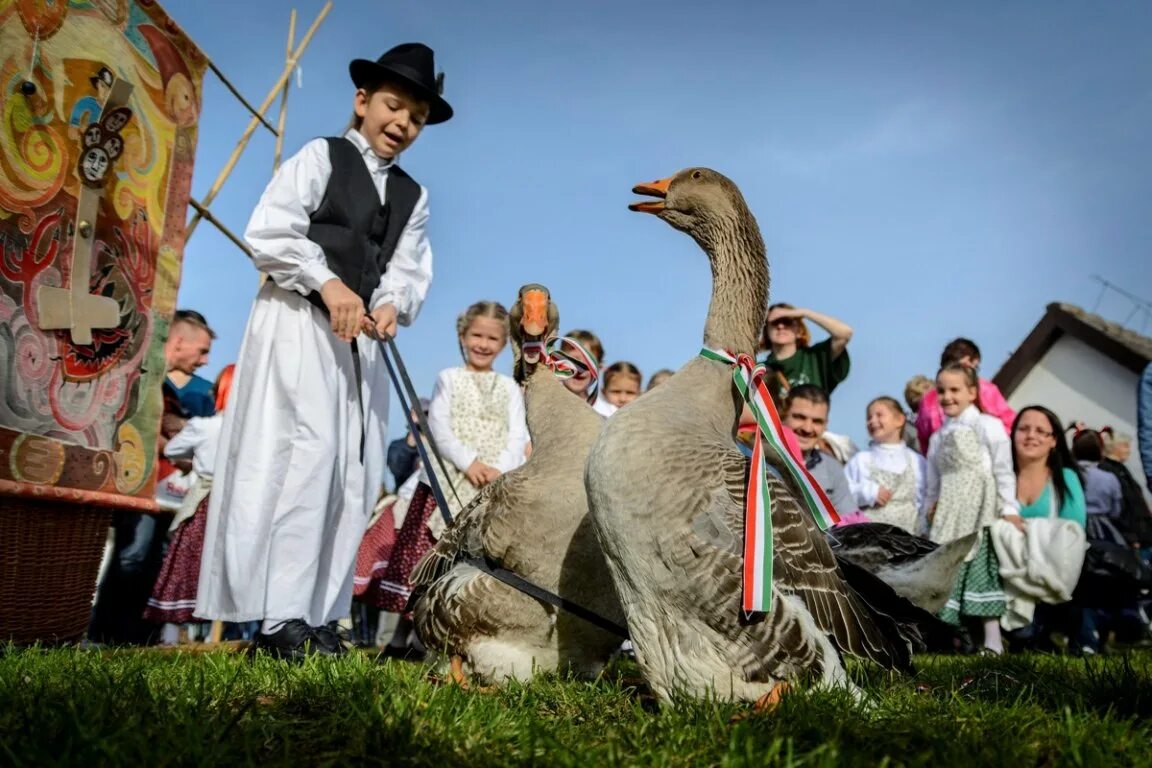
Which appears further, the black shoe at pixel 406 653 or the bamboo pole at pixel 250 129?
the bamboo pole at pixel 250 129

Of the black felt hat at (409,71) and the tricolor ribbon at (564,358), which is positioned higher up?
the black felt hat at (409,71)

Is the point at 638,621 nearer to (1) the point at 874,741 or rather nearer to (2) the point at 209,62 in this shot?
(1) the point at 874,741

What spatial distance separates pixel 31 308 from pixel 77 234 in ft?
1.55

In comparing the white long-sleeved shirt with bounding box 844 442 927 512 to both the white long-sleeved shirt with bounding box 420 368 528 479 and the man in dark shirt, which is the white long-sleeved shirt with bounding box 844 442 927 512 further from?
the man in dark shirt

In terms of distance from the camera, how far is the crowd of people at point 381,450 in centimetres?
448

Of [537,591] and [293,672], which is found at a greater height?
[537,591]

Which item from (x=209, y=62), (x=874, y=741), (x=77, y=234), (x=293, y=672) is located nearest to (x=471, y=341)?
(x=209, y=62)

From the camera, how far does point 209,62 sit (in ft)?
17.5

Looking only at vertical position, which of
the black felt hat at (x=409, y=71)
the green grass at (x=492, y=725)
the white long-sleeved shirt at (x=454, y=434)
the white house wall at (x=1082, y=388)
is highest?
the white house wall at (x=1082, y=388)

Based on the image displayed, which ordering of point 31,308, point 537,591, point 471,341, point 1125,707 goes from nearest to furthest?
point 1125,707, point 537,591, point 31,308, point 471,341

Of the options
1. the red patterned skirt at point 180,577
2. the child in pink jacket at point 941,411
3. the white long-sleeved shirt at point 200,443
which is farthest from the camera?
the child in pink jacket at point 941,411

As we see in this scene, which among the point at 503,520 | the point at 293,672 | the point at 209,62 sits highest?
the point at 209,62

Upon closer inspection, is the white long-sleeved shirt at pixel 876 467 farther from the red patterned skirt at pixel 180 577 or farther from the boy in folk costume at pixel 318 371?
the red patterned skirt at pixel 180 577

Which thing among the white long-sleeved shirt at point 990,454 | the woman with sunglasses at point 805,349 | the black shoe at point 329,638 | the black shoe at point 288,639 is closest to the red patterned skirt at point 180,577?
the black shoe at point 329,638
